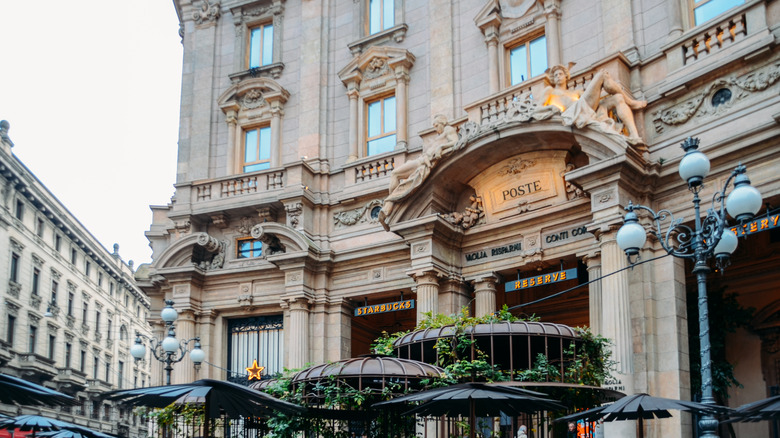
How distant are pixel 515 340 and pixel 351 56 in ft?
48.2

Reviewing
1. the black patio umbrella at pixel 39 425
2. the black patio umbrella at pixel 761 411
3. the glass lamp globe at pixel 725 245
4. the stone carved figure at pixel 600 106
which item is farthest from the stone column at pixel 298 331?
the black patio umbrella at pixel 761 411

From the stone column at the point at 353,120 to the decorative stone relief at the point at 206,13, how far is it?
6334mm

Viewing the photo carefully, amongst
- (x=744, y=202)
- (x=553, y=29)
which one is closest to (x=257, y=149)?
(x=553, y=29)

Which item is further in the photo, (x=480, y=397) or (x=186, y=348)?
(x=186, y=348)

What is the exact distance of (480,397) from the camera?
10.4 metres

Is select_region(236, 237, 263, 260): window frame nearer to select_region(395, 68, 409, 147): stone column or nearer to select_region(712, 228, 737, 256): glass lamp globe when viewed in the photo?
select_region(395, 68, 409, 147): stone column

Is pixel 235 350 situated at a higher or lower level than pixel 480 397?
higher

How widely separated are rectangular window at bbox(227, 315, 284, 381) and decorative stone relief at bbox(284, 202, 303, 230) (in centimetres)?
287

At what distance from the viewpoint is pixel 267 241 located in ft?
80.7

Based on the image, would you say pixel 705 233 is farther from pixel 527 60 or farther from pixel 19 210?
pixel 19 210

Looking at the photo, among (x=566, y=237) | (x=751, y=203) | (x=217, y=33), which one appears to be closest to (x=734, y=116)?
(x=566, y=237)

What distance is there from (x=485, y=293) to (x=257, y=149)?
33.3 feet

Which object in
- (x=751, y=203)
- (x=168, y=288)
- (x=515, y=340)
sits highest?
(x=168, y=288)

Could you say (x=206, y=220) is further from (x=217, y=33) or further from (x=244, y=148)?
(x=217, y=33)
